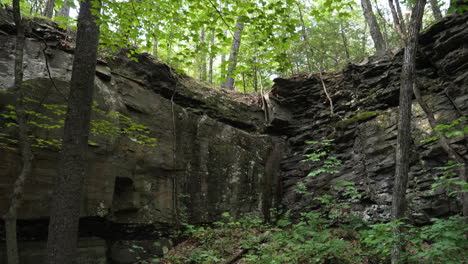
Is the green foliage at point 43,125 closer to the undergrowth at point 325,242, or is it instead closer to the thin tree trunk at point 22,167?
the thin tree trunk at point 22,167

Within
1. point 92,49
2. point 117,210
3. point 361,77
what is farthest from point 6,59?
point 361,77

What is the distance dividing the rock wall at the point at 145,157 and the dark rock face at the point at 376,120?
1157 millimetres

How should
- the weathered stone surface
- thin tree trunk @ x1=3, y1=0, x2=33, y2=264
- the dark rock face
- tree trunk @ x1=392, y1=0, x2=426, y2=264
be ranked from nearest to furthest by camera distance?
thin tree trunk @ x1=3, y1=0, x2=33, y2=264
the weathered stone surface
tree trunk @ x1=392, y1=0, x2=426, y2=264
the dark rock face

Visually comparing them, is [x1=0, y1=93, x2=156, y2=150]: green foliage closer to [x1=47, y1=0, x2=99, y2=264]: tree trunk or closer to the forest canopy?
[x1=47, y1=0, x2=99, y2=264]: tree trunk

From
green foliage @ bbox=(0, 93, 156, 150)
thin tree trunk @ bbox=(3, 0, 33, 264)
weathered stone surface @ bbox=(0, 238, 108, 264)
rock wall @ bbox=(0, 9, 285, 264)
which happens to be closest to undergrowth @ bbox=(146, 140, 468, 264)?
rock wall @ bbox=(0, 9, 285, 264)

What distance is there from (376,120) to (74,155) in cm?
867

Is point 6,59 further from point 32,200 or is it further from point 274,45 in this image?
point 274,45

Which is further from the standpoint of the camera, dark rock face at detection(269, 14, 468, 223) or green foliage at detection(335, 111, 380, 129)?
green foliage at detection(335, 111, 380, 129)

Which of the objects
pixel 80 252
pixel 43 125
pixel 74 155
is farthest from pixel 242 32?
pixel 80 252

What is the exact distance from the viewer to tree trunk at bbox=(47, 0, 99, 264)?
4.34 metres

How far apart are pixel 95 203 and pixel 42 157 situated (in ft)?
4.74

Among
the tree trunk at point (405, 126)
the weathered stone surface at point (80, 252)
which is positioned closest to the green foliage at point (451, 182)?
the tree trunk at point (405, 126)

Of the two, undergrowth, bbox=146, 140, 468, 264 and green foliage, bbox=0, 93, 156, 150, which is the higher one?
green foliage, bbox=0, 93, 156, 150

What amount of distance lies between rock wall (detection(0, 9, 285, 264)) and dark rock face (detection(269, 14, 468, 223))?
1.16 meters
